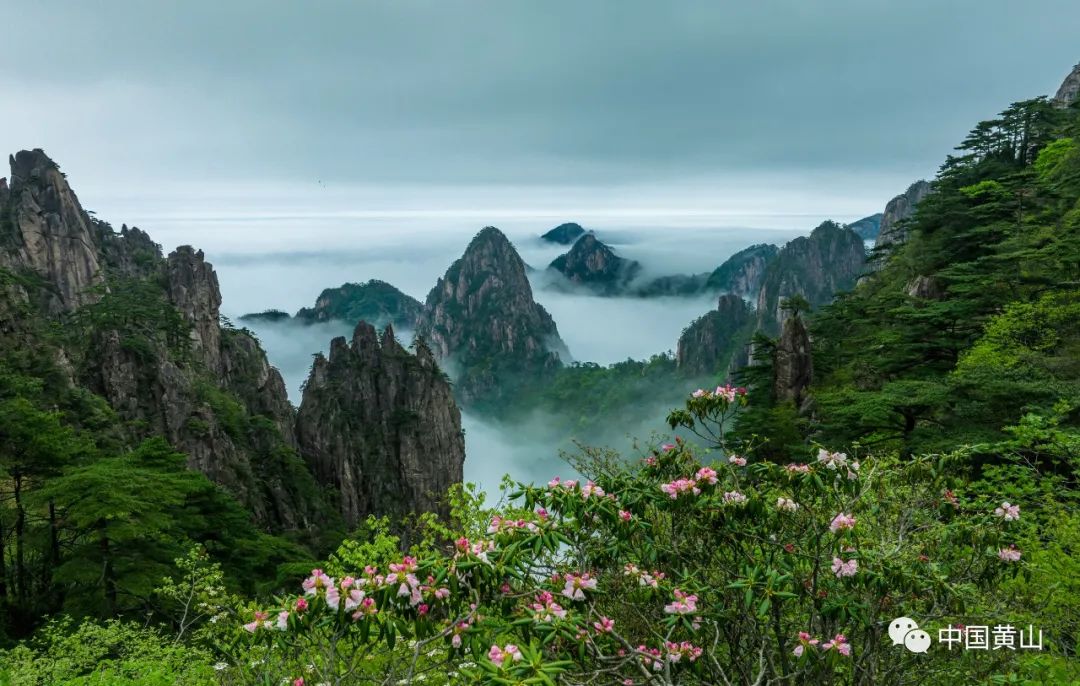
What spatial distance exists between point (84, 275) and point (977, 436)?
290 ft

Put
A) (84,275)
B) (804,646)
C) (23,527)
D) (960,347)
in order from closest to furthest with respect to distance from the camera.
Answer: (804,646) < (23,527) < (960,347) < (84,275)

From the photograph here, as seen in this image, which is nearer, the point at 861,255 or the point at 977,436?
the point at 977,436

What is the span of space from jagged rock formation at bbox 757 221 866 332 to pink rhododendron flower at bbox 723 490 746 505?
15727cm

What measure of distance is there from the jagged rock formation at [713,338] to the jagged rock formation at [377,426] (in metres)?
86.1

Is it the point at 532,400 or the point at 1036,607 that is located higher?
the point at 1036,607

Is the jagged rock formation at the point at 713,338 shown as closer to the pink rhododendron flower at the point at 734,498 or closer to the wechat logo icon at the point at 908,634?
the wechat logo icon at the point at 908,634

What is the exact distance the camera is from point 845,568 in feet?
18.5

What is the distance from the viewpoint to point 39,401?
31.2 m

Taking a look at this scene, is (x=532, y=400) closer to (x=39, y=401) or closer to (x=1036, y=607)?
A: (x=39, y=401)

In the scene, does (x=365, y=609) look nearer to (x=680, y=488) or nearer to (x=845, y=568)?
(x=680, y=488)

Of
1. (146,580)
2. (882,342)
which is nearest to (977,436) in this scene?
(882,342)

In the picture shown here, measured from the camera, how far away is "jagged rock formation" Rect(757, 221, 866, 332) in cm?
15762

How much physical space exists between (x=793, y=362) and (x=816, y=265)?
484 feet

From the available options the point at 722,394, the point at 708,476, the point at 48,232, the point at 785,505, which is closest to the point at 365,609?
the point at 708,476
